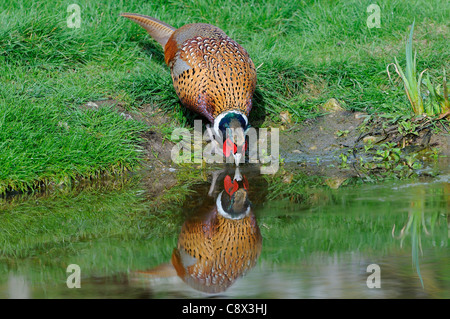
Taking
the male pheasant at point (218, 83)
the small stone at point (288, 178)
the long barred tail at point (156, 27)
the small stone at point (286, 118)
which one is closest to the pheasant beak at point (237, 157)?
the male pheasant at point (218, 83)

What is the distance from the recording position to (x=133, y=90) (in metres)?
6.99

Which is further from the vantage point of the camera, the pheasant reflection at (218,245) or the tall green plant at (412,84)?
the tall green plant at (412,84)

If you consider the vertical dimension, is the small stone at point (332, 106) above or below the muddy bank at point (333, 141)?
above

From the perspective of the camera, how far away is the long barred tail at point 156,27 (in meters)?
7.16

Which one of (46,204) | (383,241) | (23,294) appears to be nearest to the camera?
(23,294)

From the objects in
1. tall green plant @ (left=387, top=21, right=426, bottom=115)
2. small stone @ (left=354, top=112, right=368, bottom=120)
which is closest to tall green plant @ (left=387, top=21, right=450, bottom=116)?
tall green plant @ (left=387, top=21, right=426, bottom=115)

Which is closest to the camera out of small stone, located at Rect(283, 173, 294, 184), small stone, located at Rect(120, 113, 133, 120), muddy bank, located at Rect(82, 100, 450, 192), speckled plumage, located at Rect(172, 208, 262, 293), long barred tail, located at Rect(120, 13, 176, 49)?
speckled plumage, located at Rect(172, 208, 262, 293)

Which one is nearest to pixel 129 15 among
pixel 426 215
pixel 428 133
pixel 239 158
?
pixel 239 158

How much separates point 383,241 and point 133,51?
4380mm

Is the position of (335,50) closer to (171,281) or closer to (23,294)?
(171,281)

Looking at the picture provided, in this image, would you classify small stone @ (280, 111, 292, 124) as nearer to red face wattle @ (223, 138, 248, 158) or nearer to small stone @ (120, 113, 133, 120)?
red face wattle @ (223, 138, 248, 158)

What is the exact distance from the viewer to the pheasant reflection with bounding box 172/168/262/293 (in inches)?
152

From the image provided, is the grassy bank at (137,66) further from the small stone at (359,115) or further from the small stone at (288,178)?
the small stone at (288,178)

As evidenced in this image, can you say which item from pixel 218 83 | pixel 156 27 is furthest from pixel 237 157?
pixel 156 27
